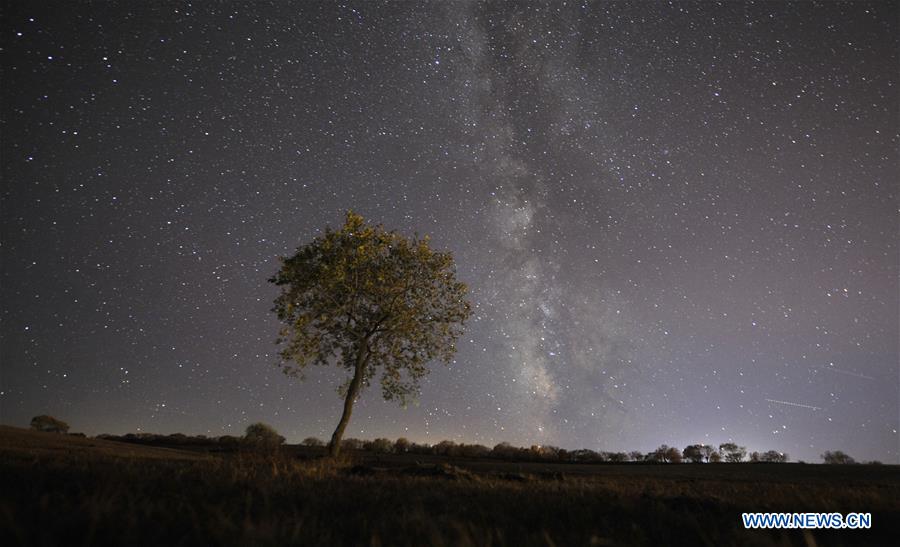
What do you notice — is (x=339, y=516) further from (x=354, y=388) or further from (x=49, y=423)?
(x=49, y=423)

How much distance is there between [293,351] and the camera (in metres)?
24.5

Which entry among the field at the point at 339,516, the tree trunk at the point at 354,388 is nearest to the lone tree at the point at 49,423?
the tree trunk at the point at 354,388

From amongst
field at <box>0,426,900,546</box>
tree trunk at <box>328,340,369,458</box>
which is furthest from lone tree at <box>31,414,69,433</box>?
field at <box>0,426,900,546</box>

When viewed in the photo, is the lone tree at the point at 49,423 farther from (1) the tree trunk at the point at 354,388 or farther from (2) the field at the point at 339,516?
(2) the field at the point at 339,516

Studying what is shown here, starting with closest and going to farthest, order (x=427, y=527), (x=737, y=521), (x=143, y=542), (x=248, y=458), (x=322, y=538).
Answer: (x=143, y=542) < (x=322, y=538) < (x=427, y=527) < (x=737, y=521) < (x=248, y=458)

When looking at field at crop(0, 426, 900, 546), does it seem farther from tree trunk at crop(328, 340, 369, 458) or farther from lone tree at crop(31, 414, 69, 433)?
lone tree at crop(31, 414, 69, 433)

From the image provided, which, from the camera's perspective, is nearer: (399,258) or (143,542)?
(143,542)

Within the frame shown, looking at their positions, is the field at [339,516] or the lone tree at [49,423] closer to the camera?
the field at [339,516]

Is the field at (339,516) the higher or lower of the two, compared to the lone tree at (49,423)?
higher

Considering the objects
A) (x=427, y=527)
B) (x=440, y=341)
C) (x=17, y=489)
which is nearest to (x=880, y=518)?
(x=427, y=527)

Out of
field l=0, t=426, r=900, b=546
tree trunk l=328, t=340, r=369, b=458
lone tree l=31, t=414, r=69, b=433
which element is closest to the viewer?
field l=0, t=426, r=900, b=546

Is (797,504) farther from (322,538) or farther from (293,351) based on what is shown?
(293,351)

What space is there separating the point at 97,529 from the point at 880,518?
6.74 m

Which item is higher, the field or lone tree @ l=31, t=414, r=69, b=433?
the field
